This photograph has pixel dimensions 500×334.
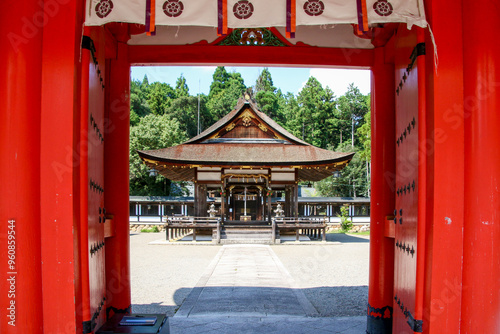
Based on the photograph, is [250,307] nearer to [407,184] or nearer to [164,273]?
[407,184]

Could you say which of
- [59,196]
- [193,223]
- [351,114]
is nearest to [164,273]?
[193,223]

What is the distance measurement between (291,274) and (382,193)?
5.89 meters

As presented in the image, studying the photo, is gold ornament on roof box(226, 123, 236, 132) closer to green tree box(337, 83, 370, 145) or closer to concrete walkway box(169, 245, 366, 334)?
concrete walkway box(169, 245, 366, 334)

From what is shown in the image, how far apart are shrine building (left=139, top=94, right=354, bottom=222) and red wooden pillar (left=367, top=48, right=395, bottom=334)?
12764 millimetres

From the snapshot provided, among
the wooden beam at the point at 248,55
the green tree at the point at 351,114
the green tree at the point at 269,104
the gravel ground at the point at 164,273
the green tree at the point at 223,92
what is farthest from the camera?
the green tree at the point at 269,104

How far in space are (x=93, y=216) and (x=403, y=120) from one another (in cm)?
308

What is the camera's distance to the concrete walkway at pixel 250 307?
4.82 m

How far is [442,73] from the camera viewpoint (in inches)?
115

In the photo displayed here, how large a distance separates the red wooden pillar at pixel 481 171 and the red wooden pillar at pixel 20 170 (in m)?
3.42

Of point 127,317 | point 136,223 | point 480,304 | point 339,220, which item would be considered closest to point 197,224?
point 136,223

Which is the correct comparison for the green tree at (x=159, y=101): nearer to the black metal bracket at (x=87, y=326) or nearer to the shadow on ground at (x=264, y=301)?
the shadow on ground at (x=264, y=301)

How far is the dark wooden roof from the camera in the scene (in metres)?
17.4

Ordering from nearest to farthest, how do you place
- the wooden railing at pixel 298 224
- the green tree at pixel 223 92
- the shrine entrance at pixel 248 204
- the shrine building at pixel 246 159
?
the shrine building at pixel 246 159 → the wooden railing at pixel 298 224 → the shrine entrance at pixel 248 204 → the green tree at pixel 223 92

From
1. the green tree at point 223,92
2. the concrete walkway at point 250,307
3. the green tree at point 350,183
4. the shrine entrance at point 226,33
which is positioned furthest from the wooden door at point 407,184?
the green tree at point 223,92
